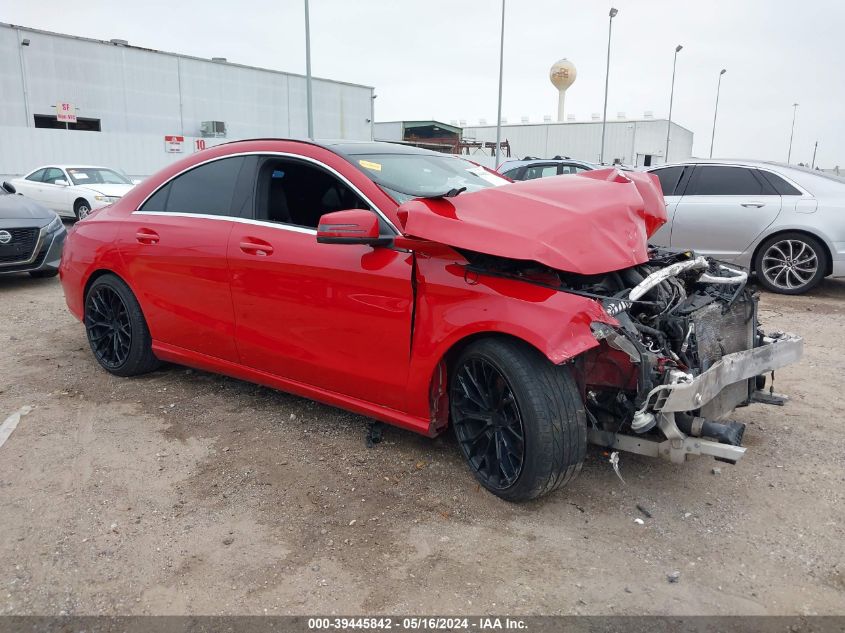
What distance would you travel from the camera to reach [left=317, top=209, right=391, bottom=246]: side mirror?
9.71 ft

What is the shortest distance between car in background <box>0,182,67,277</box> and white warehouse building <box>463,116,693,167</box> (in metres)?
40.3

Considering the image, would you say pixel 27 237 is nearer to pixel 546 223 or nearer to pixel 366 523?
pixel 366 523

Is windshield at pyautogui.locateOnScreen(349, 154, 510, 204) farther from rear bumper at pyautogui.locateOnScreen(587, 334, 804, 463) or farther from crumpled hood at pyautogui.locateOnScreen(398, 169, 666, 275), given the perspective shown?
rear bumper at pyautogui.locateOnScreen(587, 334, 804, 463)

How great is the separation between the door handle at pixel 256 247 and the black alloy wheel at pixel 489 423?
130 cm

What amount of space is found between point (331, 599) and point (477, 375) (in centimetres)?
113

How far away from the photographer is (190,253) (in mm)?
3936

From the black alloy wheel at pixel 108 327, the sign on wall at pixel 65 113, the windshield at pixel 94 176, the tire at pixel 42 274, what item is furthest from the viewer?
the sign on wall at pixel 65 113

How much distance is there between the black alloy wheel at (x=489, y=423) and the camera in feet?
9.42

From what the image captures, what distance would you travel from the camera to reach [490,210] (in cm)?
292

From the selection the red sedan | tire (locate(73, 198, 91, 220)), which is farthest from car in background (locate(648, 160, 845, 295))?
tire (locate(73, 198, 91, 220))

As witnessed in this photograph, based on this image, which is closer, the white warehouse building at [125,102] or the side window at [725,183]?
the side window at [725,183]

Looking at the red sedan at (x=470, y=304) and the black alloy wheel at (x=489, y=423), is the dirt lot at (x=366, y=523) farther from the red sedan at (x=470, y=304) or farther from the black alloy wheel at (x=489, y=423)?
the red sedan at (x=470, y=304)

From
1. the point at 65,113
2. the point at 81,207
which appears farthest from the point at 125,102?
the point at 81,207

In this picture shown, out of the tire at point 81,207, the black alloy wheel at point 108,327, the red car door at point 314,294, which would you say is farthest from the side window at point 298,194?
the tire at point 81,207
